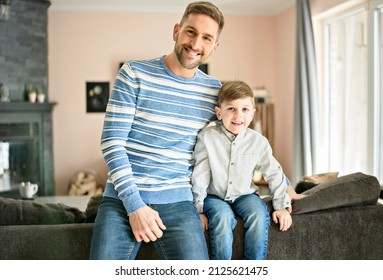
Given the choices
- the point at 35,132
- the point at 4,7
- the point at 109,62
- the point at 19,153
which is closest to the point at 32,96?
the point at 35,132

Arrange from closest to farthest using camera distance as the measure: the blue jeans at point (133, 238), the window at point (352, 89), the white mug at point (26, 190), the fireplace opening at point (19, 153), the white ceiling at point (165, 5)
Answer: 1. the blue jeans at point (133, 238)
2. the white ceiling at point (165, 5)
3. the window at point (352, 89)
4. the white mug at point (26, 190)
5. the fireplace opening at point (19, 153)

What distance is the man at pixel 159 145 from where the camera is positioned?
1006mm

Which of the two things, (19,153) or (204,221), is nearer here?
(204,221)

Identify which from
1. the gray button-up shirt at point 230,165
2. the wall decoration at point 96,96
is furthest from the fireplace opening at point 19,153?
the gray button-up shirt at point 230,165

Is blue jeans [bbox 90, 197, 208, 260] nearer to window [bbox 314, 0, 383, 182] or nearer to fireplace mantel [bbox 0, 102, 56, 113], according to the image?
window [bbox 314, 0, 383, 182]

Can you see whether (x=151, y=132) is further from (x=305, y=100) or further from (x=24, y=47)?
(x=24, y=47)

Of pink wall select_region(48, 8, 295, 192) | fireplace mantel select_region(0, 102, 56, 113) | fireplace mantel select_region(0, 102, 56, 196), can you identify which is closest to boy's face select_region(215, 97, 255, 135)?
pink wall select_region(48, 8, 295, 192)

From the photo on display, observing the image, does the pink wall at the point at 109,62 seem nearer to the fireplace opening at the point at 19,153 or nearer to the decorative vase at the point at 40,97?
the decorative vase at the point at 40,97

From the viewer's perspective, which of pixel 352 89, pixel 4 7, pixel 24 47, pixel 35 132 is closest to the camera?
pixel 352 89

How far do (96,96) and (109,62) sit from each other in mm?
215

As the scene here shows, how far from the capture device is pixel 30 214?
1.15m

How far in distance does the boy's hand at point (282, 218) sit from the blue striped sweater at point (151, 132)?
19 centimetres

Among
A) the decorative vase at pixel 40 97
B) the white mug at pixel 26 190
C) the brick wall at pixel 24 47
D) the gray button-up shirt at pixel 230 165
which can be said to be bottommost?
the white mug at pixel 26 190
